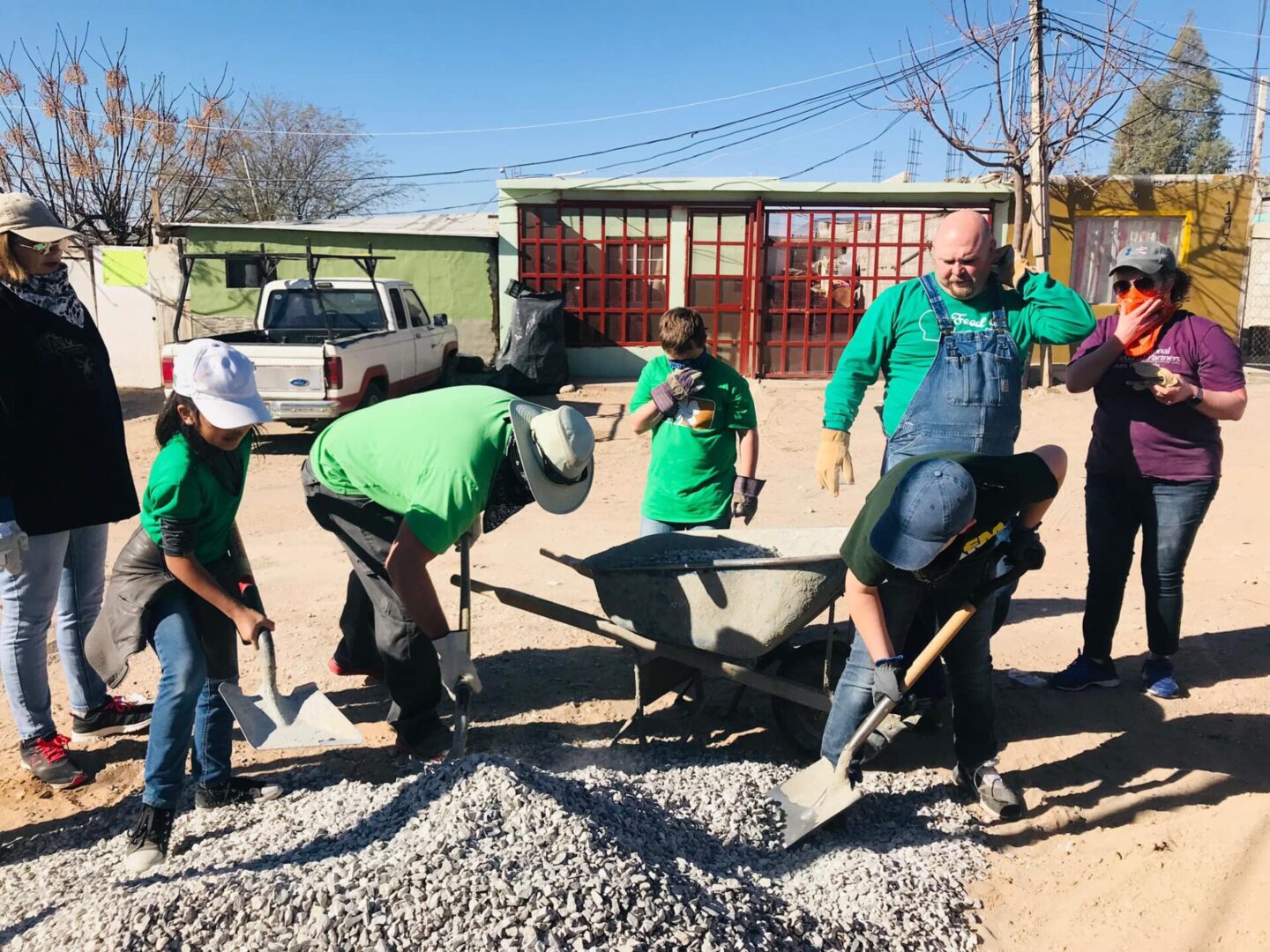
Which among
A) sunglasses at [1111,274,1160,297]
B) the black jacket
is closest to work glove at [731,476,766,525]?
sunglasses at [1111,274,1160,297]

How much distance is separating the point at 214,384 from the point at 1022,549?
2545 millimetres

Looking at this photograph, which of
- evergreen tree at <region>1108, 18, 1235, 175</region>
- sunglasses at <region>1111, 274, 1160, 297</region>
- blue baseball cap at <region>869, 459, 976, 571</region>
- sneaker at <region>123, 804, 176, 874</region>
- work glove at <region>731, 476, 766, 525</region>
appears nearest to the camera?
blue baseball cap at <region>869, 459, 976, 571</region>

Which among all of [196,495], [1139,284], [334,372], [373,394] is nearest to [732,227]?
[373,394]

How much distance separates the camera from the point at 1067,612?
511 cm

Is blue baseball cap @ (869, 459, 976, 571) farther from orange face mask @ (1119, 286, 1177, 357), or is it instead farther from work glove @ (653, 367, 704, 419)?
orange face mask @ (1119, 286, 1177, 357)

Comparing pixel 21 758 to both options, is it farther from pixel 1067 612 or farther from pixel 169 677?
pixel 1067 612

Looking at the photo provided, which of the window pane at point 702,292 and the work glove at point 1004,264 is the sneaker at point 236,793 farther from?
the window pane at point 702,292

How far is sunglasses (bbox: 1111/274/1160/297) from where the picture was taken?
3.67 m

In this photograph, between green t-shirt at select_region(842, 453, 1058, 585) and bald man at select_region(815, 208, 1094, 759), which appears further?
bald man at select_region(815, 208, 1094, 759)

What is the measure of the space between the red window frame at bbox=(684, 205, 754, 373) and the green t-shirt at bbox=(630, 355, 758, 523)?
31.8ft

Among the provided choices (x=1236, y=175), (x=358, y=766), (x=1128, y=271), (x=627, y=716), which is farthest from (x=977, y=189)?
(x=358, y=766)

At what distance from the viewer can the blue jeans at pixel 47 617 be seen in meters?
3.29

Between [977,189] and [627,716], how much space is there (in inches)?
456

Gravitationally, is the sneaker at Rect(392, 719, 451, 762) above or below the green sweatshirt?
below
